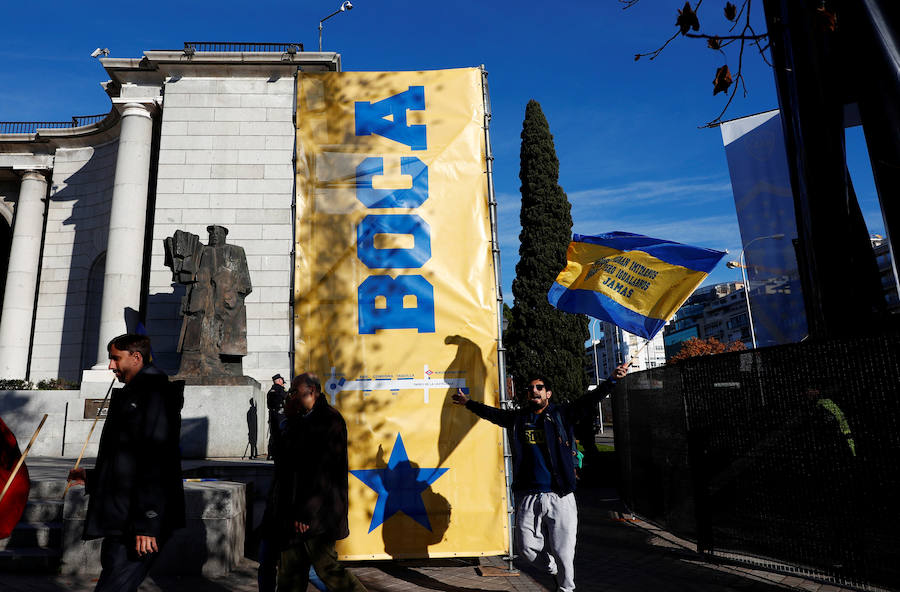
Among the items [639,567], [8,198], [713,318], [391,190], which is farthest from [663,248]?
[713,318]

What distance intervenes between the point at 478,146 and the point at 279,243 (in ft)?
42.3

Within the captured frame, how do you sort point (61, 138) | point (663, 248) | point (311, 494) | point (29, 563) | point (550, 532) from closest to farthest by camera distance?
point (311, 494), point (550, 532), point (29, 563), point (663, 248), point (61, 138)

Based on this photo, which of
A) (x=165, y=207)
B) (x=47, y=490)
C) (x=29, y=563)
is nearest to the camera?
(x=29, y=563)

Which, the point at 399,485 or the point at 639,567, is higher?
the point at 399,485

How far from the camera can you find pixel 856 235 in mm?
4992

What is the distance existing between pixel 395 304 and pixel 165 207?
14869 millimetres

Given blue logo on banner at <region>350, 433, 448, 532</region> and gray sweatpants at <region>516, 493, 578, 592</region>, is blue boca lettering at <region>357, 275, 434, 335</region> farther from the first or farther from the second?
gray sweatpants at <region>516, 493, 578, 592</region>

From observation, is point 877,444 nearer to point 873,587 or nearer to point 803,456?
point 803,456

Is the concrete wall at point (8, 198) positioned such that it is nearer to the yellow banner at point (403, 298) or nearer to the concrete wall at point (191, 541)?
the concrete wall at point (191, 541)

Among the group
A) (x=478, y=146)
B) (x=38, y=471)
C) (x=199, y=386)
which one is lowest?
(x=38, y=471)

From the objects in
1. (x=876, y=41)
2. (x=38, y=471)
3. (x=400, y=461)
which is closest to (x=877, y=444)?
(x=876, y=41)

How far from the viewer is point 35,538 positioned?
6.48m

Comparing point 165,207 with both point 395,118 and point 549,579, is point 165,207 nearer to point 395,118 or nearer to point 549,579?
point 395,118

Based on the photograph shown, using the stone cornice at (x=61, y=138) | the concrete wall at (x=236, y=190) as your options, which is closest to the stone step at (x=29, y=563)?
the concrete wall at (x=236, y=190)
